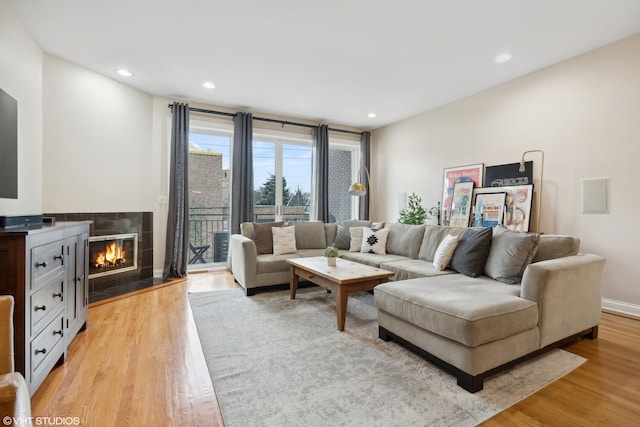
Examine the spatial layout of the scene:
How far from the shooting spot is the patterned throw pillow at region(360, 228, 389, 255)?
13.7ft

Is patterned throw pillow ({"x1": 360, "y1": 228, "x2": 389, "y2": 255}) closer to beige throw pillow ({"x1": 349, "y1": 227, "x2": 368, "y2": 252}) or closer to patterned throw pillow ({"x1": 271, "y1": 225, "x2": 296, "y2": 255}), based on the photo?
beige throw pillow ({"x1": 349, "y1": 227, "x2": 368, "y2": 252})

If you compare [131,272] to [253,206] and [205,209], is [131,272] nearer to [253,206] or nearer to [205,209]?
[205,209]

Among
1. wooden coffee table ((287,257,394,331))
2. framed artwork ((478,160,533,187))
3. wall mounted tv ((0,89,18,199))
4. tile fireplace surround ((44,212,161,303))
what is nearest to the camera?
wall mounted tv ((0,89,18,199))

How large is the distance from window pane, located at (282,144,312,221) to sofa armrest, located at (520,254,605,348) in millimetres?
4163

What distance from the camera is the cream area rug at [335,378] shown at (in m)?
1.57

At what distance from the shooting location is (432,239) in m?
3.65

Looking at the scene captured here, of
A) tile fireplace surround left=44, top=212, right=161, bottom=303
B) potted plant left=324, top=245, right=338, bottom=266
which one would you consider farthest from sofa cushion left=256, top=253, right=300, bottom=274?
tile fireplace surround left=44, top=212, right=161, bottom=303

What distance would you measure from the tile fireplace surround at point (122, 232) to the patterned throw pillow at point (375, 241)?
9.68ft

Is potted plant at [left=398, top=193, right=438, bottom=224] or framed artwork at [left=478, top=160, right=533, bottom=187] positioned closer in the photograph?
framed artwork at [left=478, top=160, right=533, bottom=187]

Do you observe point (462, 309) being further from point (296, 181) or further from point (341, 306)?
point (296, 181)

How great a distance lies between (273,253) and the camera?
4141mm

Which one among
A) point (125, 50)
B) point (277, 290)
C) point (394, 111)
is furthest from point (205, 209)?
point (394, 111)

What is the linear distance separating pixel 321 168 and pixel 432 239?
8.87 feet

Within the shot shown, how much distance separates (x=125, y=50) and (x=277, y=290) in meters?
3.16
